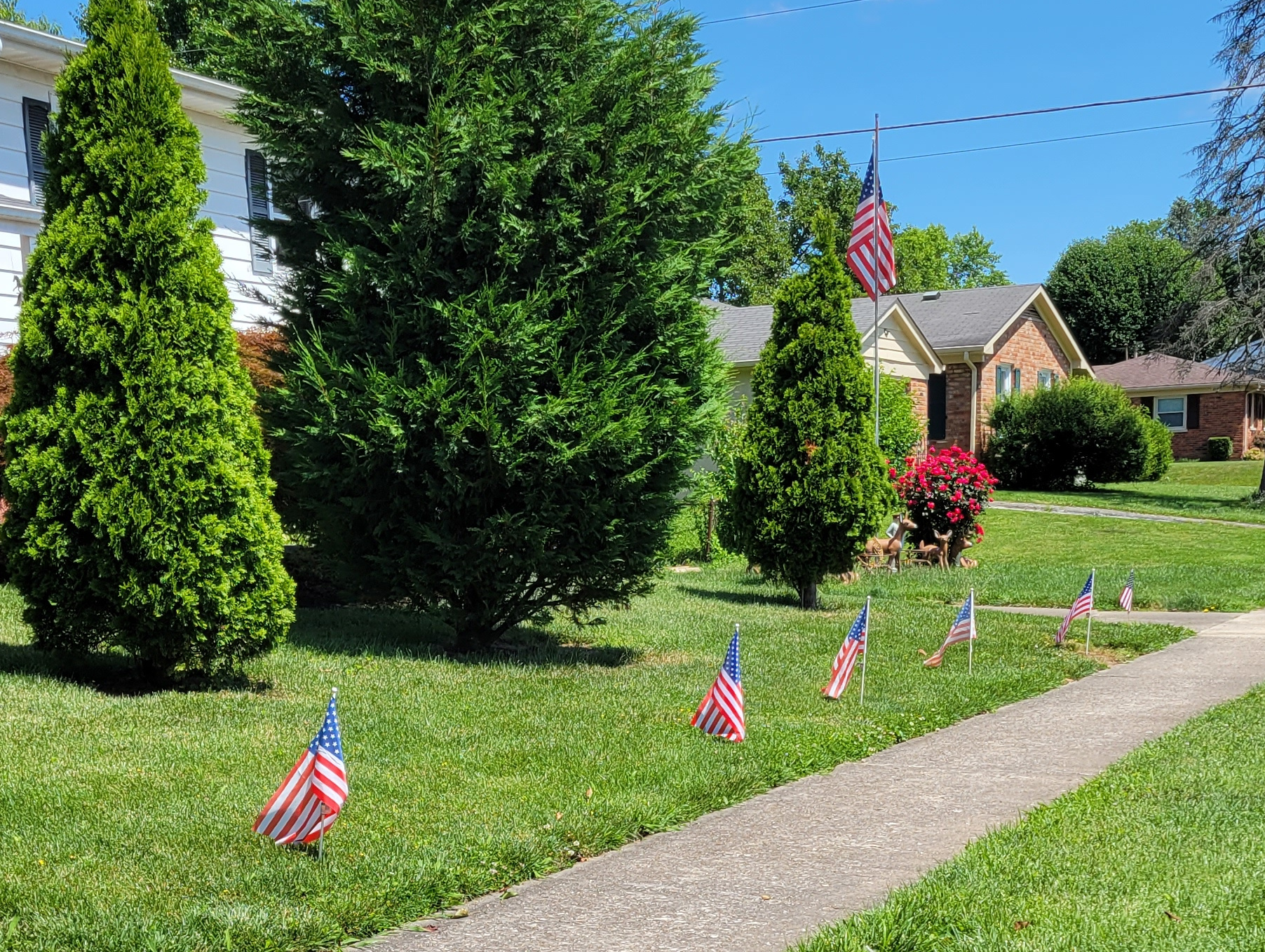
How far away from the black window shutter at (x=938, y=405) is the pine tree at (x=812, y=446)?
1975cm

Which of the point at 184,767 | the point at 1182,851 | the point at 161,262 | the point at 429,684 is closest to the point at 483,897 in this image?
the point at 184,767

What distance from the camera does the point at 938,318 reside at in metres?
34.7

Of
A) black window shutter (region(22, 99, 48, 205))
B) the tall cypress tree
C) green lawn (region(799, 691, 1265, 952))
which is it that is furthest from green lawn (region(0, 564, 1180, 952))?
black window shutter (region(22, 99, 48, 205))

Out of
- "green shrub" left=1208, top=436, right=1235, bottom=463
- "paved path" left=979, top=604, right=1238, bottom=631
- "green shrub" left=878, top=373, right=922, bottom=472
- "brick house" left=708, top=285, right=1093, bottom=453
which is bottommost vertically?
"paved path" left=979, top=604, right=1238, bottom=631

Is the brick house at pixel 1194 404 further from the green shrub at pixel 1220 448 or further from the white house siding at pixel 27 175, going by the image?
the white house siding at pixel 27 175

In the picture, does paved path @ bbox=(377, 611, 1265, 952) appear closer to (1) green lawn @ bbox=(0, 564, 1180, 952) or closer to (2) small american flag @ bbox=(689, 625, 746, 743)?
(1) green lawn @ bbox=(0, 564, 1180, 952)

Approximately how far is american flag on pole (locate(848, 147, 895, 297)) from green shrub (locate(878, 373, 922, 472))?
4.19 m

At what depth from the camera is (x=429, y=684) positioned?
8.15m

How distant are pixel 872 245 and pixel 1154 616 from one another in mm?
6025

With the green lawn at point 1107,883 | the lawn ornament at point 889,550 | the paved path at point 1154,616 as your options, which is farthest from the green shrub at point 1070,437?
the green lawn at point 1107,883

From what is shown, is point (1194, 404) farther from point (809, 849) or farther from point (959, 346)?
point (809, 849)

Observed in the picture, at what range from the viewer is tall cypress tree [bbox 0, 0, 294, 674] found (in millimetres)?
7129

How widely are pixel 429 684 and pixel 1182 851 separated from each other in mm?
4824

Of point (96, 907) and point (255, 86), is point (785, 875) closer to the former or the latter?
point (96, 907)
